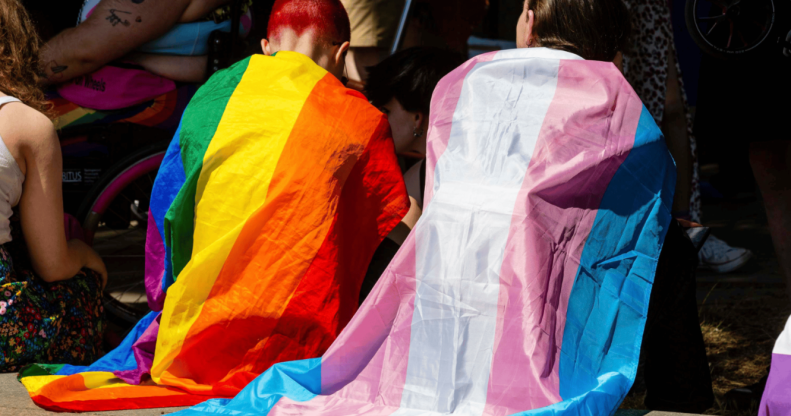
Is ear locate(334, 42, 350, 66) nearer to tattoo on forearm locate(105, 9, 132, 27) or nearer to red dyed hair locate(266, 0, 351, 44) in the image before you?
red dyed hair locate(266, 0, 351, 44)

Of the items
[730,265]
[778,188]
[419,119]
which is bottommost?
[730,265]

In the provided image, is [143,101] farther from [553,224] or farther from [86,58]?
[553,224]

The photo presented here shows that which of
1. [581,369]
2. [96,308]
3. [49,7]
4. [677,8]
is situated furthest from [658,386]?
[677,8]

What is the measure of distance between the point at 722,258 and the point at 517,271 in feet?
9.23

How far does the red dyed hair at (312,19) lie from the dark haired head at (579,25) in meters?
0.63

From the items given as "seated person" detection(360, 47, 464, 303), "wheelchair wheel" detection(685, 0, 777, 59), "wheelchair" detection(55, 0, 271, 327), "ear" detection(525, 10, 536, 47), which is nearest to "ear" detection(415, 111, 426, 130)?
"seated person" detection(360, 47, 464, 303)

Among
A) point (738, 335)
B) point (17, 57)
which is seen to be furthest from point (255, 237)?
point (738, 335)

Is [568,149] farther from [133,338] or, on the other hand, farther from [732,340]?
[732,340]

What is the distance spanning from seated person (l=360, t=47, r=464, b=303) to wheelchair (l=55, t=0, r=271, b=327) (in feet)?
2.39

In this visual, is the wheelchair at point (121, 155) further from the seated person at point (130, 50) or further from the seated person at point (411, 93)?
the seated person at point (411, 93)

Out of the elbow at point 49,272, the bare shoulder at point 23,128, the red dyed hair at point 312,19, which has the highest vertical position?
the red dyed hair at point 312,19

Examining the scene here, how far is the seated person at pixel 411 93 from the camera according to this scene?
2801 mm

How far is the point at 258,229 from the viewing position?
80.3 inches

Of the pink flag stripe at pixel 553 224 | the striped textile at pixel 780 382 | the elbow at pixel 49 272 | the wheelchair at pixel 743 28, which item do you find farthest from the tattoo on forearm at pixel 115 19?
the striped textile at pixel 780 382
